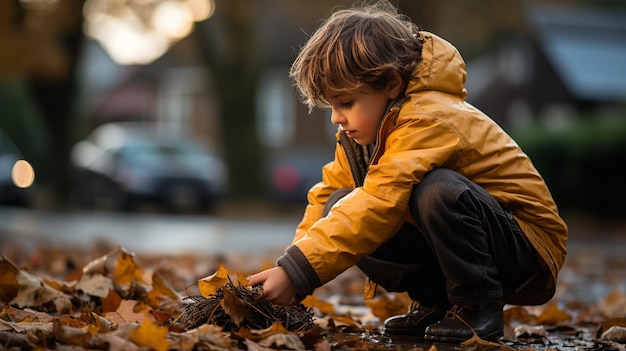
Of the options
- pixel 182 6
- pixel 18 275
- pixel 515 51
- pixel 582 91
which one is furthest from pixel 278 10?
pixel 18 275

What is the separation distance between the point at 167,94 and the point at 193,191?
938 inches

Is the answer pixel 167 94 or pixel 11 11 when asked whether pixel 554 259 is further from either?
pixel 167 94

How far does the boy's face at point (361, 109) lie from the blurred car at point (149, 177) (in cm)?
1790

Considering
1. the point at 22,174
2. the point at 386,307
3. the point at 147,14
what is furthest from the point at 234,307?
the point at 147,14

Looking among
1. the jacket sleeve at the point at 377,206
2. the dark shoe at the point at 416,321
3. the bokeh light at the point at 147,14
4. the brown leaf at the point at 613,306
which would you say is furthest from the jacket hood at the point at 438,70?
the bokeh light at the point at 147,14

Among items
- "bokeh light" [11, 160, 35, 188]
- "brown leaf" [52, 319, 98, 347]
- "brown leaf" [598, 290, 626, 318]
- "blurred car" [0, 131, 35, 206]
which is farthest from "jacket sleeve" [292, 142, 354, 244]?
"bokeh light" [11, 160, 35, 188]

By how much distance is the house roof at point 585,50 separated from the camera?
31812mm

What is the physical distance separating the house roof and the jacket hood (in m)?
28.1

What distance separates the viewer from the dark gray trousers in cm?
341

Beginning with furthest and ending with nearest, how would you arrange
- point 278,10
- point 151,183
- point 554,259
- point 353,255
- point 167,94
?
1. point 167,94
2. point 278,10
3. point 151,183
4. point 554,259
5. point 353,255

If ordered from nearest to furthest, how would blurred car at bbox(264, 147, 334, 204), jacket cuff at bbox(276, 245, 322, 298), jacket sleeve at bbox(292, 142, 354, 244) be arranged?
jacket cuff at bbox(276, 245, 322, 298)
jacket sleeve at bbox(292, 142, 354, 244)
blurred car at bbox(264, 147, 334, 204)

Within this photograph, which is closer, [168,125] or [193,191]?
[193,191]

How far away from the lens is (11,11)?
15570 mm

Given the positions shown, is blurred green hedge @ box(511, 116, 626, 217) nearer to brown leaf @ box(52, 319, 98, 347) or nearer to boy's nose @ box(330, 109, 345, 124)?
boy's nose @ box(330, 109, 345, 124)
